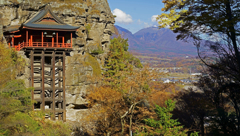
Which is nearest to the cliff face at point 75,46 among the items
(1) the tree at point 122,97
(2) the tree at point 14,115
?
(1) the tree at point 122,97

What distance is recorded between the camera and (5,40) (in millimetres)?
26391

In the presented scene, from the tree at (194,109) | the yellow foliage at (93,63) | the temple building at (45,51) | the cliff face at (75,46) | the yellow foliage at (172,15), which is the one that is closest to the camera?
the yellow foliage at (172,15)

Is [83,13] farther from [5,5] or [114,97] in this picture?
[114,97]

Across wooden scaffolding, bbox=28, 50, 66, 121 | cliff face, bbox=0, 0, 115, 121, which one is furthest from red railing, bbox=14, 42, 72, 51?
cliff face, bbox=0, 0, 115, 121

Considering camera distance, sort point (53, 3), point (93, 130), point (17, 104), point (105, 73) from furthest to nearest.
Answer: point (105, 73) → point (53, 3) → point (93, 130) → point (17, 104)

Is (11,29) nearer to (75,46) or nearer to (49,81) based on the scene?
(49,81)

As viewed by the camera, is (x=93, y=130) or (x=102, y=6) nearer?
(x=93, y=130)

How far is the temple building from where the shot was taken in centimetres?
2511

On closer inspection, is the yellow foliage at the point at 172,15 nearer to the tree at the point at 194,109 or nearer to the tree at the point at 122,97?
the tree at the point at 122,97

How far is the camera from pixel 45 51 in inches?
1016

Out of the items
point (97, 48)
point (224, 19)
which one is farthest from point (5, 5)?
point (224, 19)

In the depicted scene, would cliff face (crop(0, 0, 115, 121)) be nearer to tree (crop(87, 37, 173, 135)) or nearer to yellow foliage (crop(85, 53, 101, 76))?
yellow foliage (crop(85, 53, 101, 76))

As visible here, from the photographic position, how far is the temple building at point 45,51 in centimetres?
2511

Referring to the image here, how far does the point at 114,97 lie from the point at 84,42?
13.2 meters
